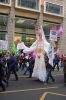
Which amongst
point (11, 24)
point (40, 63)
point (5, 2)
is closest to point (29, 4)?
point (11, 24)

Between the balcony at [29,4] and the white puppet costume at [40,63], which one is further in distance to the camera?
the balcony at [29,4]

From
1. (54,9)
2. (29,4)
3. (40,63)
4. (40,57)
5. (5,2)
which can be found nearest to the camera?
(40,63)

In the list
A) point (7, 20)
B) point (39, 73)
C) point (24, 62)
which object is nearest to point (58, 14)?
point (7, 20)

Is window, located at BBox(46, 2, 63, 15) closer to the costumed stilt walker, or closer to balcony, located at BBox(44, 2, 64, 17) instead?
balcony, located at BBox(44, 2, 64, 17)

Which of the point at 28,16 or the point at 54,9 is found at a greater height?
the point at 54,9

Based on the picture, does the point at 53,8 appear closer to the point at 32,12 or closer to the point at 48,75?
the point at 32,12

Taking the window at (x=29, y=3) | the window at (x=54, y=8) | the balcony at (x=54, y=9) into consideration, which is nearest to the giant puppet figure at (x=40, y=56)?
the window at (x=29, y=3)

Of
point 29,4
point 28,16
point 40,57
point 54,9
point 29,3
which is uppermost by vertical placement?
point 29,3

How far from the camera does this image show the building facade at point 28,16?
35.9 m

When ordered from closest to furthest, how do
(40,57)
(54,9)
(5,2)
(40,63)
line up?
(40,63) → (40,57) → (5,2) → (54,9)

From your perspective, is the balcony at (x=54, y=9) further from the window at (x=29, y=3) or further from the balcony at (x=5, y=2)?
the balcony at (x=5, y=2)

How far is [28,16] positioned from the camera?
38.1 meters

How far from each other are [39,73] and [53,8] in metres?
21.3

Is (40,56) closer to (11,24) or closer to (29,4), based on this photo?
(11,24)
